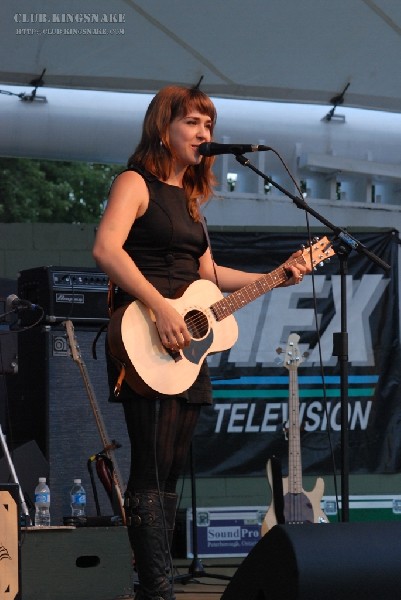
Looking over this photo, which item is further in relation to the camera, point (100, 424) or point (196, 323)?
point (100, 424)

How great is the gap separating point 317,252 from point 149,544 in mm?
1329

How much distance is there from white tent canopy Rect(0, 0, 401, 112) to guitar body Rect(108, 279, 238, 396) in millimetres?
3259

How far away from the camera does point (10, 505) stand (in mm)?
4512

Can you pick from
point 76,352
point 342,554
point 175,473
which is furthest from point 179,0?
point 342,554

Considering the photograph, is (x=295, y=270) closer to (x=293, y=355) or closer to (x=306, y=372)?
(x=293, y=355)

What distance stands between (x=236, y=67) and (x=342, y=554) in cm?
528

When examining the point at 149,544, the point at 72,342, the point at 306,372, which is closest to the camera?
the point at 149,544

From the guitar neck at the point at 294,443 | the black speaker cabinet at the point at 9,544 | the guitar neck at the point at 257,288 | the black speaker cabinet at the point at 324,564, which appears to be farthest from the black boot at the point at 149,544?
the guitar neck at the point at 294,443

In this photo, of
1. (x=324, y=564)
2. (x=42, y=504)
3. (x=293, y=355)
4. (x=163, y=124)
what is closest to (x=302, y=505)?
(x=293, y=355)

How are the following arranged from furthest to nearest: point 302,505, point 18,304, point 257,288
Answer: point 302,505
point 18,304
point 257,288

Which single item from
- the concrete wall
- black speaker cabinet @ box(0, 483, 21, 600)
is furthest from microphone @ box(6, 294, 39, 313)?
the concrete wall

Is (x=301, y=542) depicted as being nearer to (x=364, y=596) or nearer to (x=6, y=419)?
(x=364, y=596)

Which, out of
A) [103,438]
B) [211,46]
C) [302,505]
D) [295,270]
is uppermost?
[211,46]

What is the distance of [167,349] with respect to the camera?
3764 mm
